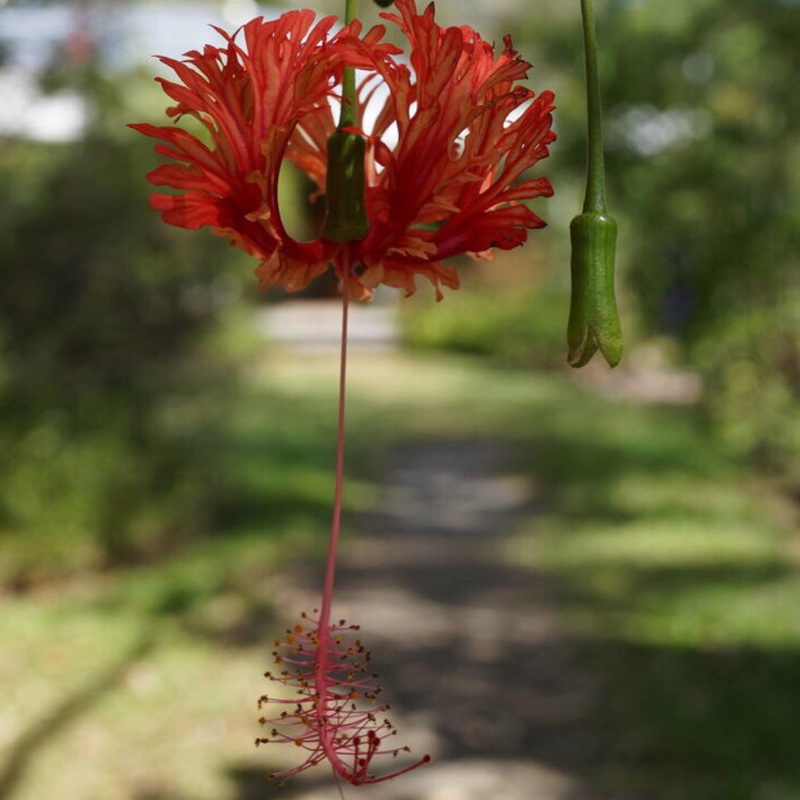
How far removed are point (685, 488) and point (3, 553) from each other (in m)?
4.39

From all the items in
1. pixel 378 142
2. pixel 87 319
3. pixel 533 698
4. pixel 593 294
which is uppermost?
pixel 378 142

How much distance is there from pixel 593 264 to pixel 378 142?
0.18 m

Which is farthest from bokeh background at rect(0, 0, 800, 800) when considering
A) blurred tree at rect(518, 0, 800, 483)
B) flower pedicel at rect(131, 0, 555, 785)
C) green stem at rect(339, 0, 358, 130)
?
green stem at rect(339, 0, 358, 130)

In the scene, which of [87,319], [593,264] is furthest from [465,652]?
[593,264]

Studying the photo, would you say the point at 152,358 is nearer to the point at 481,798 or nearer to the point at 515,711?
the point at 515,711

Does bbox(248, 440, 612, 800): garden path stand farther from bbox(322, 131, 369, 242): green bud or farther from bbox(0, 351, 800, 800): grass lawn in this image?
bbox(322, 131, 369, 242): green bud

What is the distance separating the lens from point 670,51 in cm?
598

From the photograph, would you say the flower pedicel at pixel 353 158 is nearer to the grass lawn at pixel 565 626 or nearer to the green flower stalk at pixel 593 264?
the green flower stalk at pixel 593 264

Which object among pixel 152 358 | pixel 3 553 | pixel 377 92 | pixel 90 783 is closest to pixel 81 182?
pixel 152 358

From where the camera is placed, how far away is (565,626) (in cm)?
599

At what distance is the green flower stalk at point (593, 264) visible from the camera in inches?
35.7

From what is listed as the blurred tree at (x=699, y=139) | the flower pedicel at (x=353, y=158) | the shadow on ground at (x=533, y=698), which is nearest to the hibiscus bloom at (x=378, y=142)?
the flower pedicel at (x=353, y=158)

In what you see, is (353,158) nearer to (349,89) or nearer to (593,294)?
(349,89)

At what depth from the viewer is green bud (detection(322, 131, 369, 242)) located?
3.04 ft
